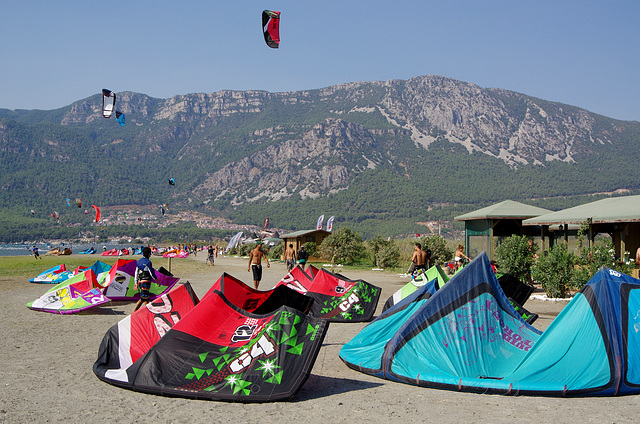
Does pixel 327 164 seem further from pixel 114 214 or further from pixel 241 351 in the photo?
pixel 241 351

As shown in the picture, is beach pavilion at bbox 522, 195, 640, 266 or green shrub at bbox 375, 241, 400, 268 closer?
beach pavilion at bbox 522, 195, 640, 266

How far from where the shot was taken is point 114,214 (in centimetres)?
19725

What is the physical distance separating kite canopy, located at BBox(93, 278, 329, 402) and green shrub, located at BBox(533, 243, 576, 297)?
1151 centimetres

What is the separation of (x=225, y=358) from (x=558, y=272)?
12.6m

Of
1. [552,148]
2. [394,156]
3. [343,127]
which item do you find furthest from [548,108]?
[343,127]

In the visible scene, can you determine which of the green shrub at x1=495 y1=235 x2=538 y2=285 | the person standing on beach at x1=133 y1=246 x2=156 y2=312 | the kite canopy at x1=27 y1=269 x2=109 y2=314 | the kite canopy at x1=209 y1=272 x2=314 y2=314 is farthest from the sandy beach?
the green shrub at x1=495 y1=235 x2=538 y2=285

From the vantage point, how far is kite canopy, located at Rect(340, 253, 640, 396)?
6094mm

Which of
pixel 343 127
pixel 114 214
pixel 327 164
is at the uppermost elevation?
pixel 343 127

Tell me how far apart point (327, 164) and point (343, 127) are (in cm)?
1600

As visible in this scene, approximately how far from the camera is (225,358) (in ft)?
20.0

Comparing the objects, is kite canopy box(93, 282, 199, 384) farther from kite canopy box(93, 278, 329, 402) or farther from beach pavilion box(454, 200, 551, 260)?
beach pavilion box(454, 200, 551, 260)

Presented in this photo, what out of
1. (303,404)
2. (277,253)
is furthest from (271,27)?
(277,253)

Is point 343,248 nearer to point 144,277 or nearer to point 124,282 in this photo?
point 124,282

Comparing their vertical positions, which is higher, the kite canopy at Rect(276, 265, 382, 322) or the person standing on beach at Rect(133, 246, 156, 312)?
the person standing on beach at Rect(133, 246, 156, 312)
